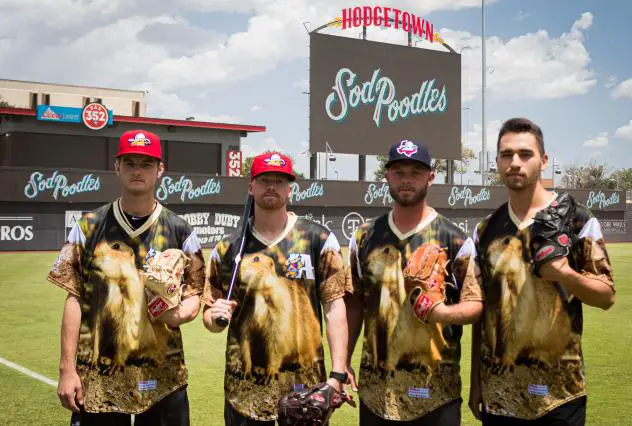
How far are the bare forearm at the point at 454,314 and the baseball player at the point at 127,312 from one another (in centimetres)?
139

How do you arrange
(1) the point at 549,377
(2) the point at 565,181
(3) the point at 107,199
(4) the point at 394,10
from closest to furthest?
(1) the point at 549,377
(3) the point at 107,199
(4) the point at 394,10
(2) the point at 565,181

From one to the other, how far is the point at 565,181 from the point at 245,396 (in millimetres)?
82103

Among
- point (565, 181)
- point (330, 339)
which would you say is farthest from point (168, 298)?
point (565, 181)

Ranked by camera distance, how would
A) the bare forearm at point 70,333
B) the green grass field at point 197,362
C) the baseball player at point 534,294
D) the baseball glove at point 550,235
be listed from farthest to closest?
the green grass field at point 197,362 < the bare forearm at point 70,333 < the baseball player at point 534,294 < the baseball glove at point 550,235

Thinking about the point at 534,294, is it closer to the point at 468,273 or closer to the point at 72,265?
the point at 468,273

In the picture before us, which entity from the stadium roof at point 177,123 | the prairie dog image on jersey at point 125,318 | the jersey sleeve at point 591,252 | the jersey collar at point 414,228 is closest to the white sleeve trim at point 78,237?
the prairie dog image on jersey at point 125,318

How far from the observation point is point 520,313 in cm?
372

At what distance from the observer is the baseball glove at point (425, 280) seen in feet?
12.1

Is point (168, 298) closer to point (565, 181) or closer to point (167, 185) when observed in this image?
point (167, 185)

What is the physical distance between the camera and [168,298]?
3.80 metres

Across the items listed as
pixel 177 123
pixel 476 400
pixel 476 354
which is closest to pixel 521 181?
pixel 476 354

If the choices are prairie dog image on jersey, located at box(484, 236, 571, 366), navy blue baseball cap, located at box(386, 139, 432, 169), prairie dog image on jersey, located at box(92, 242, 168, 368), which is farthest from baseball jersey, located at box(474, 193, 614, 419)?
prairie dog image on jersey, located at box(92, 242, 168, 368)

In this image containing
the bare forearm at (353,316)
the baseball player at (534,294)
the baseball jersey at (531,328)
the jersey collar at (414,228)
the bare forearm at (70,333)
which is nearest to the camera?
the baseball player at (534,294)

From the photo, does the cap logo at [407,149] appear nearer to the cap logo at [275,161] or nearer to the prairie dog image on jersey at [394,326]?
the prairie dog image on jersey at [394,326]
